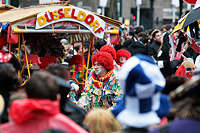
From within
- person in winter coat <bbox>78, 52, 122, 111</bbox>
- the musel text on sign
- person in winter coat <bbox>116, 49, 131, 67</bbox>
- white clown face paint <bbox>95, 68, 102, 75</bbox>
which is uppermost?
the musel text on sign

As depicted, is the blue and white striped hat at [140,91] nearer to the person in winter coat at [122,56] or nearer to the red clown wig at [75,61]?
the person in winter coat at [122,56]

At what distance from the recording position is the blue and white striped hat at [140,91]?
8.28 feet

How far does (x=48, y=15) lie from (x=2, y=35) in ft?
4.59

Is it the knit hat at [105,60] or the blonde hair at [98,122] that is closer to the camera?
the blonde hair at [98,122]

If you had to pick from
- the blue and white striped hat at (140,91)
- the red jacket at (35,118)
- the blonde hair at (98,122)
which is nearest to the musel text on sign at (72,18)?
the blonde hair at (98,122)

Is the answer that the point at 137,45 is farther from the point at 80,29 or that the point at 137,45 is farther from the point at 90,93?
the point at 90,93

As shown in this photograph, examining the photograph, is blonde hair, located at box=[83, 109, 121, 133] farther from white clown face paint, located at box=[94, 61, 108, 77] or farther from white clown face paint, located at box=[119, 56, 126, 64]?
white clown face paint, located at box=[119, 56, 126, 64]

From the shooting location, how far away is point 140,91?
252 centimetres

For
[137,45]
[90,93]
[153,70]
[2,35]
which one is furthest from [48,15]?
[153,70]

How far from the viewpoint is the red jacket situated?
2.27 metres

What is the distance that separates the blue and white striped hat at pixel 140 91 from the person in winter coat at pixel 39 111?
457 millimetres

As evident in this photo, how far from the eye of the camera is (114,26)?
7.29 metres

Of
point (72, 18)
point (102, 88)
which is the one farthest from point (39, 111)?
point (72, 18)

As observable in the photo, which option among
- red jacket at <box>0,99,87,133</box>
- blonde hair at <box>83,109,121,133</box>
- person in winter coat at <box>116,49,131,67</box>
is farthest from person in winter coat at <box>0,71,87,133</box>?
person in winter coat at <box>116,49,131,67</box>
